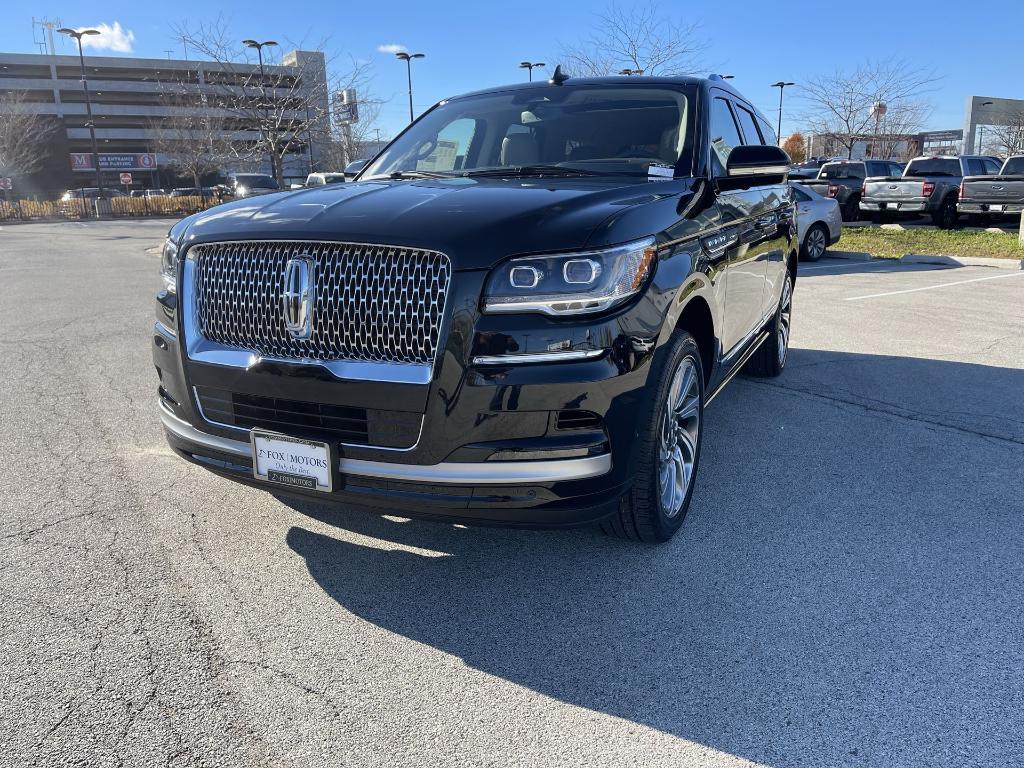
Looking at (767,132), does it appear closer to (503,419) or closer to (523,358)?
(523,358)

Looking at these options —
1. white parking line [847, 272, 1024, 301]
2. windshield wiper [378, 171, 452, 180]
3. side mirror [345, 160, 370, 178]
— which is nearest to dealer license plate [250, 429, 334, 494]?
windshield wiper [378, 171, 452, 180]

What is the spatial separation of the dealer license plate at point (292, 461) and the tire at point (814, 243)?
45.0 feet

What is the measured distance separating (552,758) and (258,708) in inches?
34.6

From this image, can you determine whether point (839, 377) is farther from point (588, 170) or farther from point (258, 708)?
point (258, 708)

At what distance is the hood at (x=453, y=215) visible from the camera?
2592 mm

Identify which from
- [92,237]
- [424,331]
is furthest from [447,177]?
[92,237]

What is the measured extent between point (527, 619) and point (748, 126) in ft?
12.4

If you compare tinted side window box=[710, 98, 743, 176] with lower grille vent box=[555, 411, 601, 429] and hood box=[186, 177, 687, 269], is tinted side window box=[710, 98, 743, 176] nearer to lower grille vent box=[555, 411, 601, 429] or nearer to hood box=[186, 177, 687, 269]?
hood box=[186, 177, 687, 269]

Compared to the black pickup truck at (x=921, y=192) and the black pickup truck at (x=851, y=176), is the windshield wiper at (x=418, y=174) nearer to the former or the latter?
the black pickup truck at (x=921, y=192)

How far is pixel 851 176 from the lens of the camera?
23.7 m

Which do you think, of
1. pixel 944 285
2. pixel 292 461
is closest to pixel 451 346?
pixel 292 461

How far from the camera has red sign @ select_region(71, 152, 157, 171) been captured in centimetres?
7456

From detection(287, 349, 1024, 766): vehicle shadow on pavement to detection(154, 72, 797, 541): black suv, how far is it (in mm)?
355

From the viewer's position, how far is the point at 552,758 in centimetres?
215
